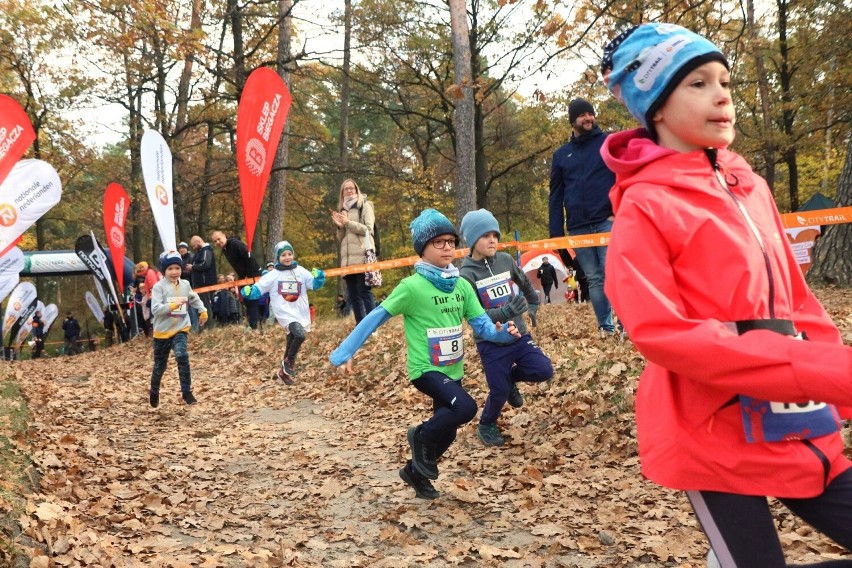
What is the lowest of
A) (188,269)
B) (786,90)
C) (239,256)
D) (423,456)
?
(423,456)

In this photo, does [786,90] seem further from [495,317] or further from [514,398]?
[495,317]

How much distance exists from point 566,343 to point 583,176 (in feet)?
6.84

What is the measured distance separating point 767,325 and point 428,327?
350cm

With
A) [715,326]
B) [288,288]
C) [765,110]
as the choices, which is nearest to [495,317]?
[715,326]

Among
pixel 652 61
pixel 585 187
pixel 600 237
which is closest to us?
pixel 652 61

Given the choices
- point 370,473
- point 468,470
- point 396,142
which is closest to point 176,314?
point 370,473

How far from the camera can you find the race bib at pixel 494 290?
20.4 ft

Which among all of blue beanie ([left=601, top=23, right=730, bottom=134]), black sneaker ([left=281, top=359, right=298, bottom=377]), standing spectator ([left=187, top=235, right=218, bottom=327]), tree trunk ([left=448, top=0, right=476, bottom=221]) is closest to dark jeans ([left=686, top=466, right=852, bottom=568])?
blue beanie ([left=601, top=23, right=730, bottom=134])

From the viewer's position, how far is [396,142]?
113ft

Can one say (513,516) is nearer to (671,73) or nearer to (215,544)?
(215,544)

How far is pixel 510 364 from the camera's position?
605 centimetres

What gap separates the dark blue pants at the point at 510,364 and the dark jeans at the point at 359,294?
17.6 feet

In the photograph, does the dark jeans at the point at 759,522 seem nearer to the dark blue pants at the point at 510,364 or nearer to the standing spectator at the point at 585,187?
the dark blue pants at the point at 510,364

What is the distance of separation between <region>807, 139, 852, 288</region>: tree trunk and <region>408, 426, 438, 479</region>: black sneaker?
832cm
